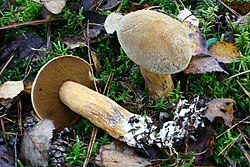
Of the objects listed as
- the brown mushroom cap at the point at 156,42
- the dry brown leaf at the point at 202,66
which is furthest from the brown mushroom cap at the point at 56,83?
the dry brown leaf at the point at 202,66

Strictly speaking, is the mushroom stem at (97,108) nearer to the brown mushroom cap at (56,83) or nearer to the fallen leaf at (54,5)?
the brown mushroom cap at (56,83)

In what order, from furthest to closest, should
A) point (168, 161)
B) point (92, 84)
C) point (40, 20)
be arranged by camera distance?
1. point (40, 20)
2. point (92, 84)
3. point (168, 161)

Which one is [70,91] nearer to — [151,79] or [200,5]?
[151,79]

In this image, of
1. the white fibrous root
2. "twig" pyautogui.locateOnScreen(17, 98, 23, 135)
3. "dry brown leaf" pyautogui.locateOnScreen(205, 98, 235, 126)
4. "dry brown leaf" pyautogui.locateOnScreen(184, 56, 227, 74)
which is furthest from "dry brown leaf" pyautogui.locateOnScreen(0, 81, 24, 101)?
"dry brown leaf" pyautogui.locateOnScreen(205, 98, 235, 126)

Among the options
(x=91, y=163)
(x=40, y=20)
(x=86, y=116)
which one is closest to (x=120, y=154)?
(x=91, y=163)

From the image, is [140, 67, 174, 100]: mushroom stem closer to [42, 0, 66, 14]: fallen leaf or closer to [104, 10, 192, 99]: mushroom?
[104, 10, 192, 99]: mushroom

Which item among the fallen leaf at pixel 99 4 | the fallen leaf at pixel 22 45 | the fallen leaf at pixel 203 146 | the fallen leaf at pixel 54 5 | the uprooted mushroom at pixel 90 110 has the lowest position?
the fallen leaf at pixel 203 146
